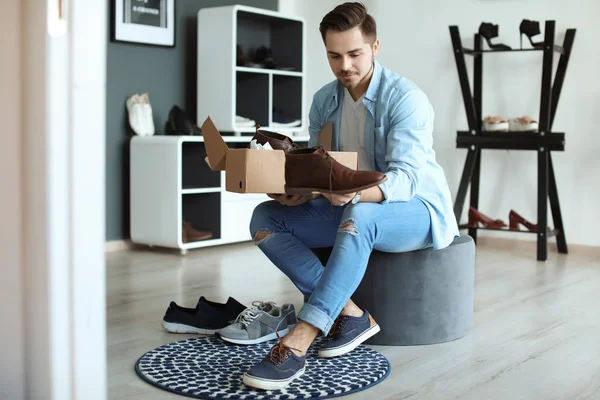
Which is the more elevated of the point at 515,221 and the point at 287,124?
the point at 287,124

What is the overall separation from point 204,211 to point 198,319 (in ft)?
6.46

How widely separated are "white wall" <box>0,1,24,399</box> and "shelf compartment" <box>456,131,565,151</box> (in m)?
3.58

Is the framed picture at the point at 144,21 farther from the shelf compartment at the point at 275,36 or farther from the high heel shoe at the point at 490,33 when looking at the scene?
the high heel shoe at the point at 490,33

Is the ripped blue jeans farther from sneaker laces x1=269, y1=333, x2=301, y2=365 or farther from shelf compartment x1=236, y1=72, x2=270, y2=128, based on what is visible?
shelf compartment x1=236, y1=72, x2=270, y2=128

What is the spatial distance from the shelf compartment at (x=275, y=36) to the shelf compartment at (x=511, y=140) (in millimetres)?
1185

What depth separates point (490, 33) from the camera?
4.43m

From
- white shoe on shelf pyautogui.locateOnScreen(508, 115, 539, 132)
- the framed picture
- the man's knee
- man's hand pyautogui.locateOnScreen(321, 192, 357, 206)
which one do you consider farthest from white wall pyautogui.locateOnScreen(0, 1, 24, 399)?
white shoe on shelf pyautogui.locateOnScreen(508, 115, 539, 132)

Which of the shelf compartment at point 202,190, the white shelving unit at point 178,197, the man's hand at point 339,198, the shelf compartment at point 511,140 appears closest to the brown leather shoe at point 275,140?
the man's hand at point 339,198

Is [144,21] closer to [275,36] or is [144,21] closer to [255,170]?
[275,36]

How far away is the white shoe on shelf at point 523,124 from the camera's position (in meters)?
4.29

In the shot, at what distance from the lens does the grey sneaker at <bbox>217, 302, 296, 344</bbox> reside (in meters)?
2.32

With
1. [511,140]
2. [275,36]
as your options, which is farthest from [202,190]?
[511,140]

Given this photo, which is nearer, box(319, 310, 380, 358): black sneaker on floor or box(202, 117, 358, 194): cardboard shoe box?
box(202, 117, 358, 194): cardboard shoe box

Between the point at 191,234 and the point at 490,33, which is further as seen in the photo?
the point at 490,33
